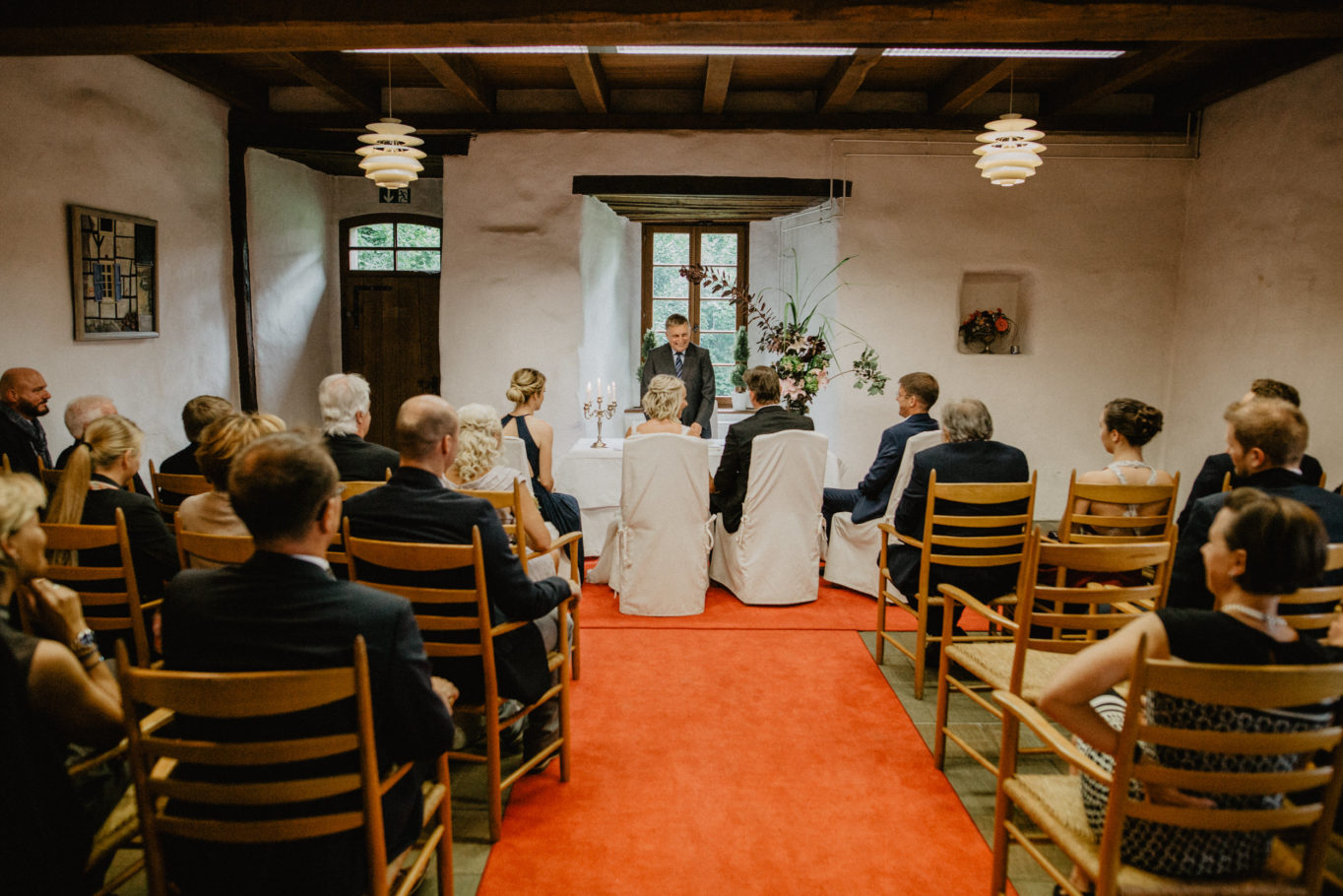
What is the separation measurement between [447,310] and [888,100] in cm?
396

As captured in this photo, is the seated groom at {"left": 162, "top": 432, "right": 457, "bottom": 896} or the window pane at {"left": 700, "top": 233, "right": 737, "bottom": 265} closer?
the seated groom at {"left": 162, "top": 432, "right": 457, "bottom": 896}

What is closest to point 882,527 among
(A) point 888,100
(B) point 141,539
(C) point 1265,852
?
(C) point 1265,852

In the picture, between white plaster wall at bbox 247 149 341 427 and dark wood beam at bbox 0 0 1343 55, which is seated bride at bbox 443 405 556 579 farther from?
white plaster wall at bbox 247 149 341 427

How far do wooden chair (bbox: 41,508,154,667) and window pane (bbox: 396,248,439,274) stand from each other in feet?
19.5

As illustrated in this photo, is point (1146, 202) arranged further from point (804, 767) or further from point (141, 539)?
point (141, 539)

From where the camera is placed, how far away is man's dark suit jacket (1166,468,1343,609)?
90.5 inches

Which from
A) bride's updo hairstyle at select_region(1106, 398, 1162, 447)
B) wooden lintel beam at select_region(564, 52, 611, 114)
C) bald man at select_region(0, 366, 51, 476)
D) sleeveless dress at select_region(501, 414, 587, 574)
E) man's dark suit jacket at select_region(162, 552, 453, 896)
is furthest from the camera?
wooden lintel beam at select_region(564, 52, 611, 114)

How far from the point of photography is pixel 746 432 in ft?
15.1

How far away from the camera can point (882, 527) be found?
12.6 ft

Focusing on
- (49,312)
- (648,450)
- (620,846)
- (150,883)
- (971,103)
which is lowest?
(620,846)

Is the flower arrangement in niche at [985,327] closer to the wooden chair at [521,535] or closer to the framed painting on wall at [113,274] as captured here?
the wooden chair at [521,535]

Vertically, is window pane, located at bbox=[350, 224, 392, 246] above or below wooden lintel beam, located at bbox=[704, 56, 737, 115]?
below

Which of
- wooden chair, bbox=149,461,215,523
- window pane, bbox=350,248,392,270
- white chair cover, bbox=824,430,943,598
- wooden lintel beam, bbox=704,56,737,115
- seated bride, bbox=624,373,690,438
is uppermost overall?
wooden lintel beam, bbox=704,56,737,115

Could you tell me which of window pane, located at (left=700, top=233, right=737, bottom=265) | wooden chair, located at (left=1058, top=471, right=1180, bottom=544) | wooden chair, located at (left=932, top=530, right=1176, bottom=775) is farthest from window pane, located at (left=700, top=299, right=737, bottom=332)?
wooden chair, located at (left=932, top=530, right=1176, bottom=775)
